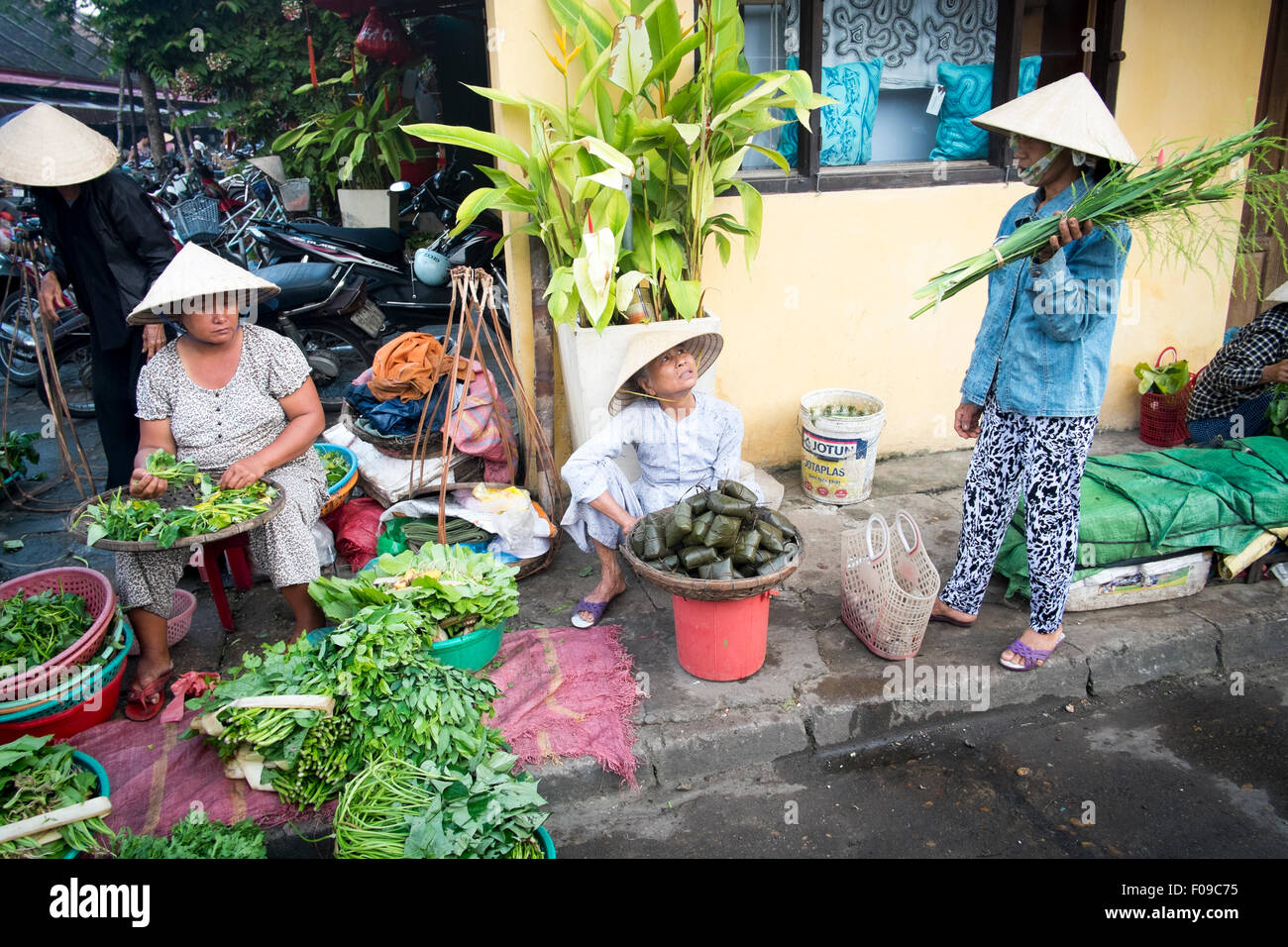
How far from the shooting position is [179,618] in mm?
3426


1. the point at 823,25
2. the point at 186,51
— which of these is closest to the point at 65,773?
the point at 823,25

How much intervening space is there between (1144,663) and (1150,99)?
332 cm

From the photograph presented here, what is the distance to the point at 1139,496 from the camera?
3508 mm

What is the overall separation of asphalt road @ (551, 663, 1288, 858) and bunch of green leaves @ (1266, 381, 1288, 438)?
145cm

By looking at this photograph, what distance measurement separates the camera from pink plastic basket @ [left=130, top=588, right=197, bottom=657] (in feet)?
11.1

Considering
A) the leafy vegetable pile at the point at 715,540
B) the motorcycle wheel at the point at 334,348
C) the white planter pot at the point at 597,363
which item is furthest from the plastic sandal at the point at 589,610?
the motorcycle wheel at the point at 334,348

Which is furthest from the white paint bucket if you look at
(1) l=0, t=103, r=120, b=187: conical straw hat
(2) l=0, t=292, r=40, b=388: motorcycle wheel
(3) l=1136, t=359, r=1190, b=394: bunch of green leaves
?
(2) l=0, t=292, r=40, b=388: motorcycle wheel

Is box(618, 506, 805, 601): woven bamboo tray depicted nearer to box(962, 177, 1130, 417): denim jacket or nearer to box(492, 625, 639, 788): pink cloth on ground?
box(492, 625, 639, 788): pink cloth on ground

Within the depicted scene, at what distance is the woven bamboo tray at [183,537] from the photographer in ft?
9.06

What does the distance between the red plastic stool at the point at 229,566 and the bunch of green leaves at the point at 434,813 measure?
1.28 meters

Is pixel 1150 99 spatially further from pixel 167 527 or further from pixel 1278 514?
pixel 167 527

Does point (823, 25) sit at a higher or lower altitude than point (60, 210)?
higher

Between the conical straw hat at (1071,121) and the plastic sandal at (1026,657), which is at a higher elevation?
the conical straw hat at (1071,121)

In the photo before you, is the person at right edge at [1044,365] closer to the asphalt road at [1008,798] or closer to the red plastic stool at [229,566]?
the asphalt road at [1008,798]
